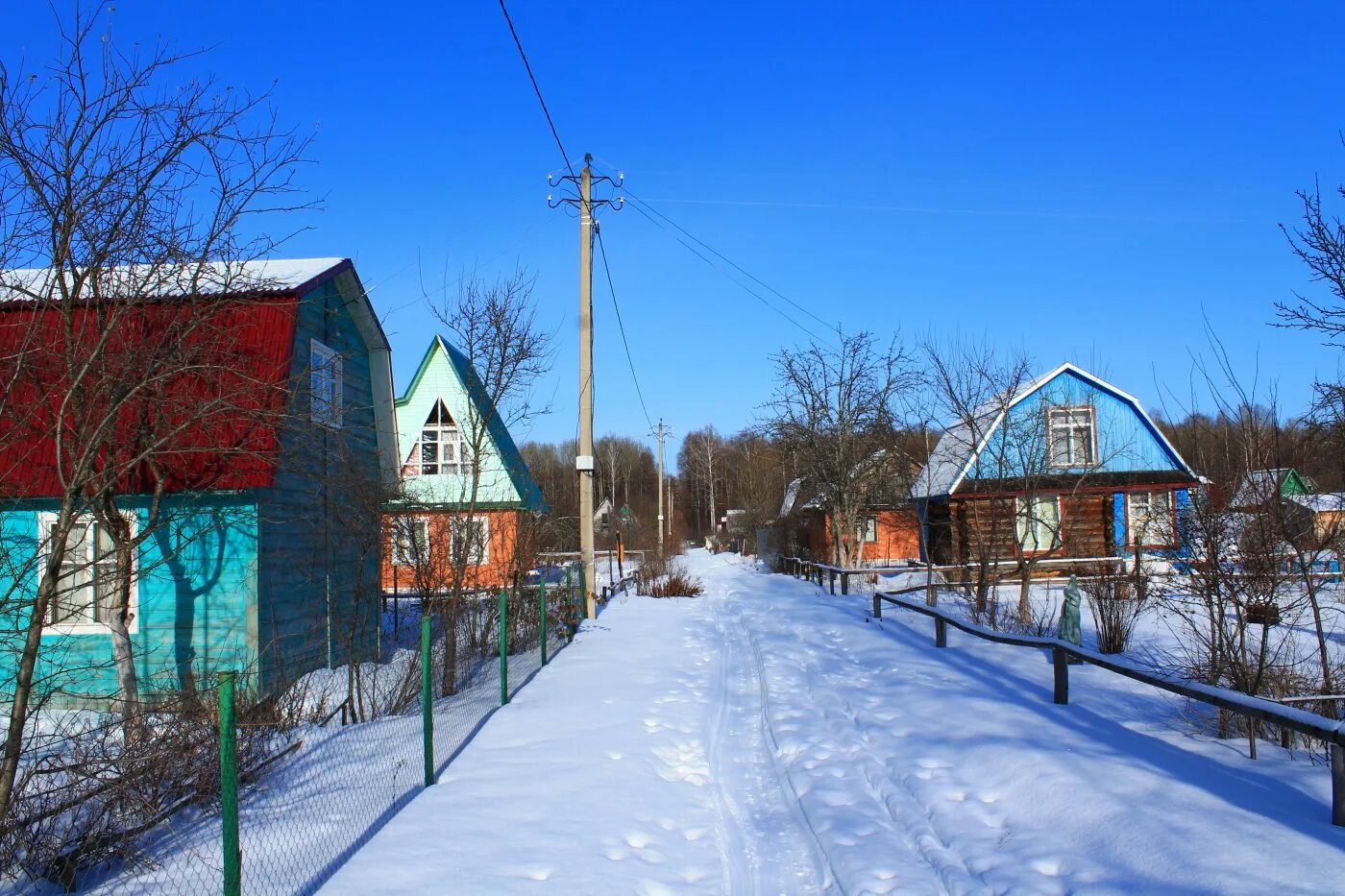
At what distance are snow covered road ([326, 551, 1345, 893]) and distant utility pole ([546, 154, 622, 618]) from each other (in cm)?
612

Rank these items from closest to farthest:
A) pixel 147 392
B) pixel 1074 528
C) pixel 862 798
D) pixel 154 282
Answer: pixel 154 282
pixel 862 798
pixel 147 392
pixel 1074 528

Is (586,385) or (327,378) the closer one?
(327,378)

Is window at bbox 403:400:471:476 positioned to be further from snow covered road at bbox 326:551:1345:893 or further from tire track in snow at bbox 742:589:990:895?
tire track in snow at bbox 742:589:990:895

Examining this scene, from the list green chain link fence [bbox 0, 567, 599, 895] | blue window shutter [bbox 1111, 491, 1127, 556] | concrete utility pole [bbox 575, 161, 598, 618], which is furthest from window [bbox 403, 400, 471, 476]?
blue window shutter [bbox 1111, 491, 1127, 556]

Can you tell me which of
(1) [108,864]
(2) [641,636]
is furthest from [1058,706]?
(2) [641,636]

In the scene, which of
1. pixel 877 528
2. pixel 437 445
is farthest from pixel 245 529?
pixel 877 528

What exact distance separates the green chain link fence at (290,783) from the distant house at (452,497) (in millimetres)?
1581

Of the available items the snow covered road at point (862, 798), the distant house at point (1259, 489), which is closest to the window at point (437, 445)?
the snow covered road at point (862, 798)

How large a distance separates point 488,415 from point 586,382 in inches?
132

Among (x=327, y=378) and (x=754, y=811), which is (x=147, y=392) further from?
(x=327, y=378)

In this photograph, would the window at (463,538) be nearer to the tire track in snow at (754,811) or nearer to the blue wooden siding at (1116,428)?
the tire track in snow at (754,811)

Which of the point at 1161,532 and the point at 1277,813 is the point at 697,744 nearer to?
the point at 1277,813

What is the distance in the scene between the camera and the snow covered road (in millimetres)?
5009

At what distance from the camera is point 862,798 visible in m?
6.65
